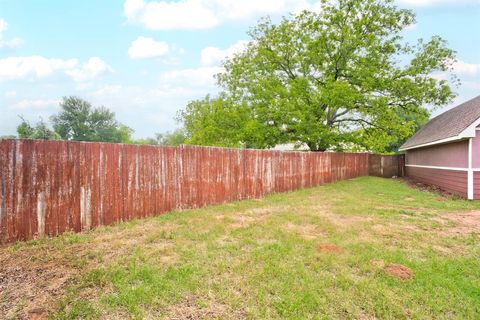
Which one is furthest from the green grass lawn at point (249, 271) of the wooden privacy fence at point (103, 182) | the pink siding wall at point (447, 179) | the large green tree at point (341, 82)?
the large green tree at point (341, 82)

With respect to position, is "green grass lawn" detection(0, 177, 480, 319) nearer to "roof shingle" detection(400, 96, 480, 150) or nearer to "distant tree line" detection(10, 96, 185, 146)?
"roof shingle" detection(400, 96, 480, 150)

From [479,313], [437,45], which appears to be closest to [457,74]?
[437,45]

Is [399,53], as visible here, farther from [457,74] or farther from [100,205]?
[100,205]

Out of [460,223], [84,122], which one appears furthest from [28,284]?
[84,122]

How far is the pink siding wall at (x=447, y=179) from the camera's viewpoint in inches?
387

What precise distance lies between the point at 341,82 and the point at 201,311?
596 inches

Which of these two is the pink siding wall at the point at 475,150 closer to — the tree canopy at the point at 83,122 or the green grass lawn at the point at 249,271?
the green grass lawn at the point at 249,271

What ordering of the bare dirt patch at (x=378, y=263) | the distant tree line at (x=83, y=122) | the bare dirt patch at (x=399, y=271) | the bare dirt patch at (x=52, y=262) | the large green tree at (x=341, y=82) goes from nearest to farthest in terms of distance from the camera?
the bare dirt patch at (x=52, y=262) → the bare dirt patch at (x=399, y=271) → the bare dirt patch at (x=378, y=263) → the large green tree at (x=341, y=82) → the distant tree line at (x=83, y=122)

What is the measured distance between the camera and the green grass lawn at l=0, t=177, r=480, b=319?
9.13 ft

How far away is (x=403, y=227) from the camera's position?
A: 5.75 metres

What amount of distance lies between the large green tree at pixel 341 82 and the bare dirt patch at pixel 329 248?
11909mm

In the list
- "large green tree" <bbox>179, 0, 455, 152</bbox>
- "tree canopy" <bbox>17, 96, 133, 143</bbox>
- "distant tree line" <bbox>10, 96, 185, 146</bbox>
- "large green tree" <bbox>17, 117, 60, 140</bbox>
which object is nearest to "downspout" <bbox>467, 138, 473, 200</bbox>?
"large green tree" <bbox>179, 0, 455, 152</bbox>

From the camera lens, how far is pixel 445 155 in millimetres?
11531

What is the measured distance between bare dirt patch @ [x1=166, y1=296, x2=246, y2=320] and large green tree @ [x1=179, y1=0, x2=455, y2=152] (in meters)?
13.9
